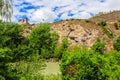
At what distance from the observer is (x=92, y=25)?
89.9 metres

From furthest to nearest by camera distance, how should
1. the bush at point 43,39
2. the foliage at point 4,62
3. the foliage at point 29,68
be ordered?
the bush at point 43,39, the foliage at point 29,68, the foliage at point 4,62

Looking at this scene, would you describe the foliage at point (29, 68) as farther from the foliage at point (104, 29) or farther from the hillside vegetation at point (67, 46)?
the foliage at point (104, 29)

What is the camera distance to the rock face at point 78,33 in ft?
284

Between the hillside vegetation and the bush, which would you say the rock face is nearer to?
the hillside vegetation

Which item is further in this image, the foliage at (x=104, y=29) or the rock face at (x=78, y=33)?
the foliage at (x=104, y=29)

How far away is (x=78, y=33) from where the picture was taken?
3457 inches

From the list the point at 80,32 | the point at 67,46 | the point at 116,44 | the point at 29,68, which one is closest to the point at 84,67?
the point at 29,68

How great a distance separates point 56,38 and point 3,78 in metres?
57.1

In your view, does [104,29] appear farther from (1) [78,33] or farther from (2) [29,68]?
(2) [29,68]

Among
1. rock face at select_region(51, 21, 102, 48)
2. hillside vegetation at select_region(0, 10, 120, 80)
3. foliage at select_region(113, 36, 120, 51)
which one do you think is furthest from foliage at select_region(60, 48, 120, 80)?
rock face at select_region(51, 21, 102, 48)

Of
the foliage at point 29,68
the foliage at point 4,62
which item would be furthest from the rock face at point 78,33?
the foliage at point 4,62

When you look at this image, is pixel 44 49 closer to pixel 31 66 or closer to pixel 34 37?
pixel 34 37

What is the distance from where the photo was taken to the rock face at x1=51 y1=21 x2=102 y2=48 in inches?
3413

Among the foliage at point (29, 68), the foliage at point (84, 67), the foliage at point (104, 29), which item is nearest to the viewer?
the foliage at point (29, 68)
